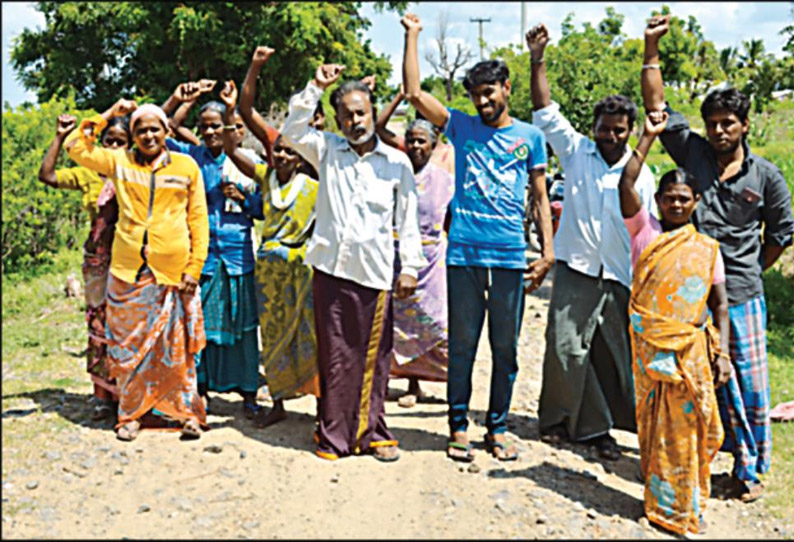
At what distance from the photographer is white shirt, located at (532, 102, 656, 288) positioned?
4.64 m

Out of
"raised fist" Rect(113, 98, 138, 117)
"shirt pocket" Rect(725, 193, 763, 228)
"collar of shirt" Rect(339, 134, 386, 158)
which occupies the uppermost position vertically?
"raised fist" Rect(113, 98, 138, 117)

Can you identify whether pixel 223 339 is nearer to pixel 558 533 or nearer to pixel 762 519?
pixel 558 533

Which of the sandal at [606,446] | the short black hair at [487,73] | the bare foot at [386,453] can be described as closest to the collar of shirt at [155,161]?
the short black hair at [487,73]

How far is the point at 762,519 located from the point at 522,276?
5.88ft

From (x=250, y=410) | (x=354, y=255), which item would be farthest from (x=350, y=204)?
(x=250, y=410)

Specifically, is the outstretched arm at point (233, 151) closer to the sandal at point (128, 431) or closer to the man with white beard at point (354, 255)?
the man with white beard at point (354, 255)

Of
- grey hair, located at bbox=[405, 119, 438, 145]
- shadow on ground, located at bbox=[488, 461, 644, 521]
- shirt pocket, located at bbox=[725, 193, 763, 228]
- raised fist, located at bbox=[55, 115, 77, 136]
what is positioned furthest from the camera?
grey hair, located at bbox=[405, 119, 438, 145]

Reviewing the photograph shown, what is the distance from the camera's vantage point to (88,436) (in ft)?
15.9

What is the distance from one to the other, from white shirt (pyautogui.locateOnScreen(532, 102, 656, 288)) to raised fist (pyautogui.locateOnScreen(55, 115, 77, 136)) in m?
2.69

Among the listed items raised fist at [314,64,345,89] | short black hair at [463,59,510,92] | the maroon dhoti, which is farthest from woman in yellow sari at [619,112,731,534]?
raised fist at [314,64,345,89]

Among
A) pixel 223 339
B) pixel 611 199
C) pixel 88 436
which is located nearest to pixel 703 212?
pixel 611 199

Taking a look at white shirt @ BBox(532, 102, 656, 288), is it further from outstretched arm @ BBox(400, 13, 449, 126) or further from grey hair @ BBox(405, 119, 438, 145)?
grey hair @ BBox(405, 119, 438, 145)

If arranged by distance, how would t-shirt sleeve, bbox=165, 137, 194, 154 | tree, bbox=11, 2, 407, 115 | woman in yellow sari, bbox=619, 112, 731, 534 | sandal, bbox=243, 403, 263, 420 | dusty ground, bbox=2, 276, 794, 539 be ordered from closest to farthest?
dusty ground, bbox=2, 276, 794, 539, woman in yellow sari, bbox=619, 112, 731, 534, t-shirt sleeve, bbox=165, 137, 194, 154, sandal, bbox=243, 403, 263, 420, tree, bbox=11, 2, 407, 115

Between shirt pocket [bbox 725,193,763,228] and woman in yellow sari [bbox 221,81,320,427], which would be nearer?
shirt pocket [bbox 725,193,763,228]
